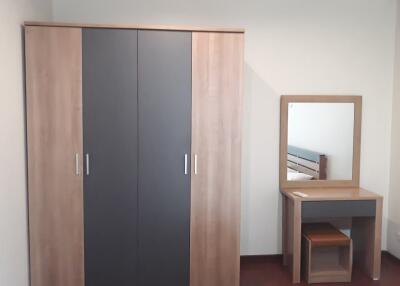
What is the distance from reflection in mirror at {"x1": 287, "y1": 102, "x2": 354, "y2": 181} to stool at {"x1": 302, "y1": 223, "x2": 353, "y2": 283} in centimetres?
52

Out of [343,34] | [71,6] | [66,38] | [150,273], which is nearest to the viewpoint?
[66,38]

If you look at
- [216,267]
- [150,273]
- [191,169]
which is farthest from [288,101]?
[150,273]

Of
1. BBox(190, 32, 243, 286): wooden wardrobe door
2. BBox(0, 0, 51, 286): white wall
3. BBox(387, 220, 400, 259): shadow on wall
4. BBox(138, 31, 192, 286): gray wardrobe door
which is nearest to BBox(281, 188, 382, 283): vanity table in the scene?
BBox(387, 220, 400, 259): shadow on wall

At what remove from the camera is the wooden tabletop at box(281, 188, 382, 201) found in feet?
9.99

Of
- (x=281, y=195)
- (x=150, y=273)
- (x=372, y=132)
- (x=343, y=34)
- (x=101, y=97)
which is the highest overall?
(x=343, y=34)

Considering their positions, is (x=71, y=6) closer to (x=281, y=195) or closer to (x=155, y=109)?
(x=155, y=109)

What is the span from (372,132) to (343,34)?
97cm

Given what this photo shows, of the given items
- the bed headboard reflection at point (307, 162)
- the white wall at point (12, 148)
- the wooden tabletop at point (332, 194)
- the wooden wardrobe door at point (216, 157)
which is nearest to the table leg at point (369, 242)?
the wooden tabletop at point (332, 194)

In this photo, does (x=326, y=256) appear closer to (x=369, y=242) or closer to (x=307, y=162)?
(x=369, y=242)

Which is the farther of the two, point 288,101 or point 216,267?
point 288,101

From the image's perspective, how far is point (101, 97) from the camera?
259 cm

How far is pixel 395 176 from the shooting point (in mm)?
3494

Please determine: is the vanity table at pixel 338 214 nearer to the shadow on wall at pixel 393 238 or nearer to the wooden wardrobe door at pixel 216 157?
the shadow on wall at pixel 393 238

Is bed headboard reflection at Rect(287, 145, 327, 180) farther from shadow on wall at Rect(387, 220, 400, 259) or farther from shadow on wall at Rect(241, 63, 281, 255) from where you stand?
shadow on wall at Rect(387, 220, 400, 259)
